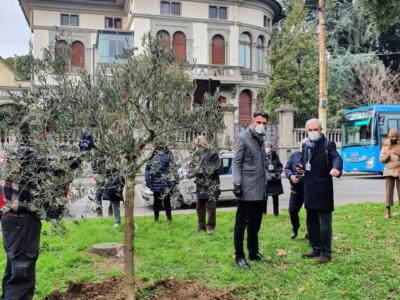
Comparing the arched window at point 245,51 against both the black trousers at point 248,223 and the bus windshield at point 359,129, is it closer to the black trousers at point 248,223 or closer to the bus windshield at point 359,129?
the bus windshield at point 359,129

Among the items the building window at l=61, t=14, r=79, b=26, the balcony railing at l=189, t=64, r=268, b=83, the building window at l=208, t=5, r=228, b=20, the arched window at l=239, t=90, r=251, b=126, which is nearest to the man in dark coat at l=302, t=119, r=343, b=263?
the balcony railing at l=189, t=64, r=268, b=83

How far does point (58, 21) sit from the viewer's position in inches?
1451

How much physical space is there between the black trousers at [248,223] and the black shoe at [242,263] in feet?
0.17

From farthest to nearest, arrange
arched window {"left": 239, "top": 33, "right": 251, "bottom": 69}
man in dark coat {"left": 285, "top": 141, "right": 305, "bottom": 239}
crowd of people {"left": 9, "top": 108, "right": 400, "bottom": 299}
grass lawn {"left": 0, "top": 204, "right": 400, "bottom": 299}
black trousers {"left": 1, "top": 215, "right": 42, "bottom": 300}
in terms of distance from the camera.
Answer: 1. arched window {"left": 239, "top": 33, "right": 251, "bottom": 69}
2. man in dark coat {"left": 285, "top": 141, "right": 305, "bottom": 239}
3. grass lawn {"left": 0, "top": 204, "right": 400, "bottom": 299}
4. black trousers {"left": 1, "top": 215, "right": 42, "bottom": 300}
5. crowd of people {"left": 9, "top": 108, "right": 400, "bottom": 299}

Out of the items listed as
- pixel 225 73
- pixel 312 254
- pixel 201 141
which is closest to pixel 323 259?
pixel 312 254

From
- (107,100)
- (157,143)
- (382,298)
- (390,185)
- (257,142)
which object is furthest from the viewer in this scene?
(390,185)

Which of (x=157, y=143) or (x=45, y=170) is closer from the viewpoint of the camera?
(x=45, y=170)

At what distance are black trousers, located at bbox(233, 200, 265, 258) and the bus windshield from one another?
593 inches

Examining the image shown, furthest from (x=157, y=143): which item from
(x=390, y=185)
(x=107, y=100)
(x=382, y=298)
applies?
(x=390, y=185)

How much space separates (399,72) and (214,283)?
34.9 m

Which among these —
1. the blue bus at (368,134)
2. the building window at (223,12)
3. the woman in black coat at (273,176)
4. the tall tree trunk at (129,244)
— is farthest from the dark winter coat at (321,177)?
the building window at (223,12)

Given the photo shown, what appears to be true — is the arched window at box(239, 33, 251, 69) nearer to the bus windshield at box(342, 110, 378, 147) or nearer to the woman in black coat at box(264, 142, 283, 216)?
the bus windshield at box(342, 110, 378, 147)

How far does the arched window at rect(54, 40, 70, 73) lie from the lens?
3990 mm

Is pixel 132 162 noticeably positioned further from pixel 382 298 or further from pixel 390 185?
pixel 390 185
